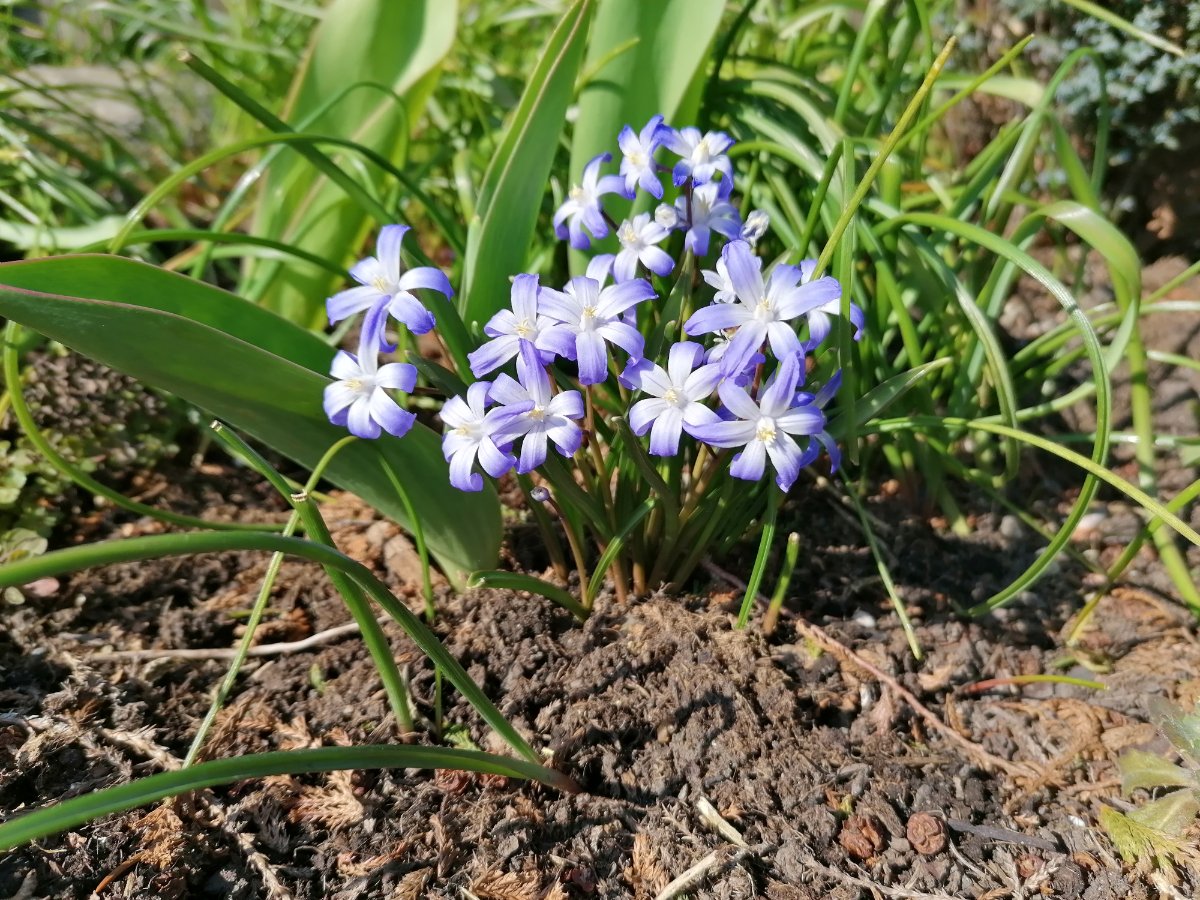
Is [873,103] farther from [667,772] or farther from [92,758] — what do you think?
[92,758]

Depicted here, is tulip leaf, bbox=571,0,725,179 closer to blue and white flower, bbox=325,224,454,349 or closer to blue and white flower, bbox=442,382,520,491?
blue and white flower, bbox=325,224,454,349

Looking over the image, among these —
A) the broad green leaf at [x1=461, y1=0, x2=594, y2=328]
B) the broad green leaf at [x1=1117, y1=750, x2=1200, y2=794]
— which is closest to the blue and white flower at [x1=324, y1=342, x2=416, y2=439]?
the broad green leaf at [x1=461, y1=0, x2=594, y2=328]

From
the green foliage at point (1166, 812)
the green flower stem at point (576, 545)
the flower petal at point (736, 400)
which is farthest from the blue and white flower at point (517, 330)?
the green foliage at point (1166, 812)

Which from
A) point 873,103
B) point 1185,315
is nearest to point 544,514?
point 873,103

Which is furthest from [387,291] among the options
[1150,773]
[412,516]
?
[1150,773]

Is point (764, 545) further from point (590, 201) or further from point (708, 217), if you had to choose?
point (590, 201)

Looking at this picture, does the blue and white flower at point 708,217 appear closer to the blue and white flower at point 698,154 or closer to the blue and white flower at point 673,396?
the blue and white flower at point 698,154
